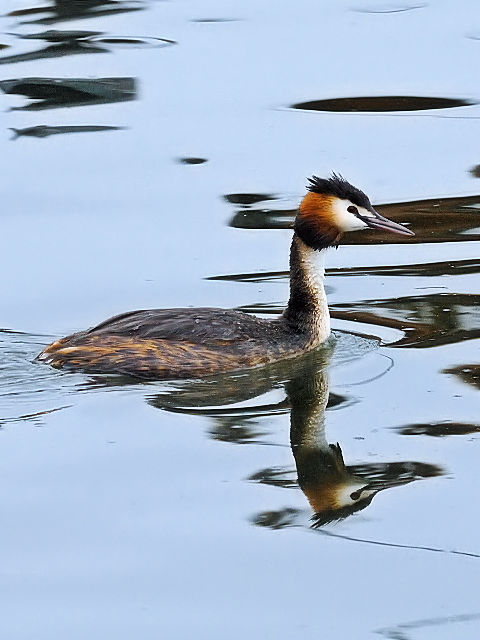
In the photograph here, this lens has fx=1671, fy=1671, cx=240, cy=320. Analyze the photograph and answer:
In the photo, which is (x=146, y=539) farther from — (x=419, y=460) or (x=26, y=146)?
(x=26, y=146)

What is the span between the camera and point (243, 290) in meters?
9.32

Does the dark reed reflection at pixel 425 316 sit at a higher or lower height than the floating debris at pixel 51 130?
lower

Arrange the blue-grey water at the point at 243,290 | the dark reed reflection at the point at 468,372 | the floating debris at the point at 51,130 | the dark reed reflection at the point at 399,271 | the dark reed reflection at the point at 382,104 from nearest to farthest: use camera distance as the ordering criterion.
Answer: the blue-grey water at the point at 243,290 < the dark reed reflection at the point at 468,372 < the dark reed reflection at the point at 399,271 < the floating debris at the point at 51,130 < the dark reed reflection at the point at 382,104

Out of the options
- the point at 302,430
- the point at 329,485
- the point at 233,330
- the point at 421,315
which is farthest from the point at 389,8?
the point at 329,485

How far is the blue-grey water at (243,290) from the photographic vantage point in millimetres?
5695

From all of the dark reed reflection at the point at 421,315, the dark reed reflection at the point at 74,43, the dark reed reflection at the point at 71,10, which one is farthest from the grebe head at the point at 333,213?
the dark reed reflection at the point at 71,10

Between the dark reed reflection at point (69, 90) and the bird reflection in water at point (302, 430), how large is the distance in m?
4.96

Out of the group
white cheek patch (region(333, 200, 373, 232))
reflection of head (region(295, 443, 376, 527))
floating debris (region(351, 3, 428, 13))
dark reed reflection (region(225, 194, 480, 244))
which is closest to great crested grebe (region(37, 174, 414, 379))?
white cheek patch (region(333, 200, 373, 232))

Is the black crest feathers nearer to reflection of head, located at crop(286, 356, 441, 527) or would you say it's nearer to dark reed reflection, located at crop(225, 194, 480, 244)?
reflection of head, located at crop(286, 356, 441, 527)

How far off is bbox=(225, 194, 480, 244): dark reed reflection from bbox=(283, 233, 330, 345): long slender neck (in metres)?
1.57

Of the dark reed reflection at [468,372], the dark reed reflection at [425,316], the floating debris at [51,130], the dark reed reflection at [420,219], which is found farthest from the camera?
the floating debris at [51,130]

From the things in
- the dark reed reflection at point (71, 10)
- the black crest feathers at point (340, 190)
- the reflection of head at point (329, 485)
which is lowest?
the reflection of head at point (329, 485)

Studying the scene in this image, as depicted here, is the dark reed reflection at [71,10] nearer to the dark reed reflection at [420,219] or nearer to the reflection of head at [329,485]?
the dark reed reflection at [420,219]

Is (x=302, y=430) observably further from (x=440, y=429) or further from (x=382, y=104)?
(x=382, y=104)
